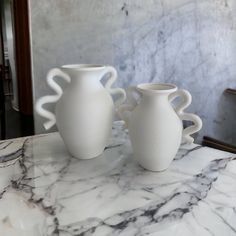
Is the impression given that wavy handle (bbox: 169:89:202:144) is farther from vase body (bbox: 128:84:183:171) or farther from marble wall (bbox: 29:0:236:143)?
marble wall (bbox: 29:0:236:143)

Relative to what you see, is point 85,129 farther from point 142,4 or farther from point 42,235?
point 142,4

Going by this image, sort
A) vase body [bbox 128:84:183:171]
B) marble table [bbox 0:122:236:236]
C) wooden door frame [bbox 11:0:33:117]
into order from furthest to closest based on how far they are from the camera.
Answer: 1. wooden door frame [bbox 11:0:33:117]
2. vase body [bbox 128:84:183:171]
3. marble table [bbox 0:122:236:236]

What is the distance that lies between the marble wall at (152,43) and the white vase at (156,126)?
29.6 inches

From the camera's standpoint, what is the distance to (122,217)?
24.7 inches

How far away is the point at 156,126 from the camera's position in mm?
739

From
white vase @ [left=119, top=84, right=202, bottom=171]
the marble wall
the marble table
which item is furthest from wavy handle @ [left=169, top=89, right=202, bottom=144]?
the marble wall

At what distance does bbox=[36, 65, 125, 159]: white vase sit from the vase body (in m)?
0.10

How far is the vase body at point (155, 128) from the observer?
74 cm

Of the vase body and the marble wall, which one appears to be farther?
the marble wall

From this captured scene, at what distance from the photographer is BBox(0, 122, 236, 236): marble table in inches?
23.6

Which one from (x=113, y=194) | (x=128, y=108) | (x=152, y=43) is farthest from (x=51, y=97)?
(x=152, y=43)

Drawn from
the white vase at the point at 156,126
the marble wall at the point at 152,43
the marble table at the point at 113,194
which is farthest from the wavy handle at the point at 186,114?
the marble wall at the point at 152,43

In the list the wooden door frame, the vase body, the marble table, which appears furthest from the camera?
the wooden door frame

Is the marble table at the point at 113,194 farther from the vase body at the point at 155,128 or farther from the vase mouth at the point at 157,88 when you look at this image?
the vase mouth at the point at 157,88
